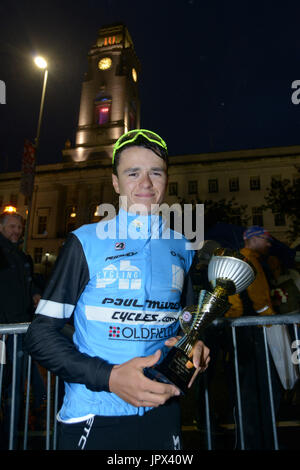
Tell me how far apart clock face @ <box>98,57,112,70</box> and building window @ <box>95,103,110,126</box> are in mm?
7157

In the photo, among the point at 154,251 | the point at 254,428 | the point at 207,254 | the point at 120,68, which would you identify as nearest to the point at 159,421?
the point at 154,251

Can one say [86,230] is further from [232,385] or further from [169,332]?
[232,385]

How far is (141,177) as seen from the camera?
1.75 meters

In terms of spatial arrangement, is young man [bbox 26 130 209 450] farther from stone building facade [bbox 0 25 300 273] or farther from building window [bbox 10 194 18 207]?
building window [bbox 10 194 18 207]

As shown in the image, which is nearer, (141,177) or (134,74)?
(141,177)

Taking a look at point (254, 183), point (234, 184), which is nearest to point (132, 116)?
point (234, 184)

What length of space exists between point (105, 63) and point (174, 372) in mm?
57807

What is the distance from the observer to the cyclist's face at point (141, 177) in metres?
1.74

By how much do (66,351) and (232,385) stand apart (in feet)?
10.4

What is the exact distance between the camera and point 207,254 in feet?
13.9

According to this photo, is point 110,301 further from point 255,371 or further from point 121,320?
point 255,371

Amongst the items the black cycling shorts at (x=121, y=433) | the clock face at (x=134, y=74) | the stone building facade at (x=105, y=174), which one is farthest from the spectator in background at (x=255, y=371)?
the clock face at (x=134, y=74)

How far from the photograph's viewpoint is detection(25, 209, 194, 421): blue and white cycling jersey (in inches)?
54.2
